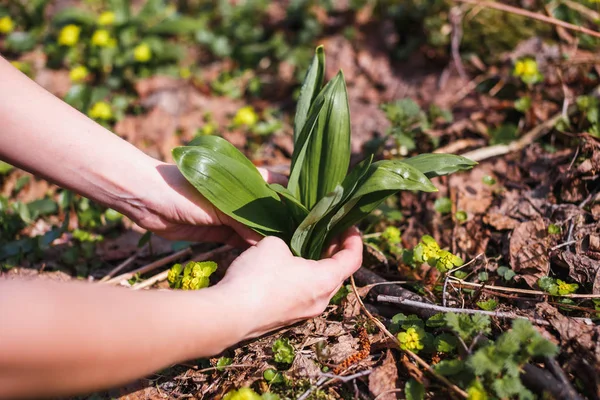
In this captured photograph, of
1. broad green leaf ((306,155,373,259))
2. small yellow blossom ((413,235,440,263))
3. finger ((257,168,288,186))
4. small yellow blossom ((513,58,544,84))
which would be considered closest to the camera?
broad green leaf ((306,155,373,259))

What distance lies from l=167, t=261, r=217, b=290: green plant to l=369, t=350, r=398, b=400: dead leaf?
724 millimetres

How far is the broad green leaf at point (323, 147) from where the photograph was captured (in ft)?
6.18

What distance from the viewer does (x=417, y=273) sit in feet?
6.77

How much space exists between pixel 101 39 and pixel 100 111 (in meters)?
0.77

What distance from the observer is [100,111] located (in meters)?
3.16

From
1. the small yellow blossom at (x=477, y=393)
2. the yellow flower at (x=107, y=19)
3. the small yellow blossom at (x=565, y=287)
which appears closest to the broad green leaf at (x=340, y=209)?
the small yellow blossom at (x=477, y=393)

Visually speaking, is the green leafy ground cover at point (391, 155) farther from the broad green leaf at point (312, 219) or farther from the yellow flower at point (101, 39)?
the broad green leaf at point (312, 219)

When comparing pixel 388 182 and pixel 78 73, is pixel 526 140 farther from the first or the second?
pixel 78 73

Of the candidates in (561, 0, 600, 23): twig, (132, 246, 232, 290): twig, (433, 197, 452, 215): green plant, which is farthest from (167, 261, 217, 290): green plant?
(561, 0, 600, 23): twig

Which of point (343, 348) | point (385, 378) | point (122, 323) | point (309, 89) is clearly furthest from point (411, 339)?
point (309, 89)

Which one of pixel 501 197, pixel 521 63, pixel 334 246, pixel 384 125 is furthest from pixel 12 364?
pixel 521 63

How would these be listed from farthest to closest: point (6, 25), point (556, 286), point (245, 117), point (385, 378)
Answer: point (6, 25) < point (245, 117) < point (556, 286) < point (385, 378)

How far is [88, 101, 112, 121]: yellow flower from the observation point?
316 cm

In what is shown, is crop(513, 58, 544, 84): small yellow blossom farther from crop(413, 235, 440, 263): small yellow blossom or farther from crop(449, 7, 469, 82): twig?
crop(413, 235, 440, 263): small yellow blossom
